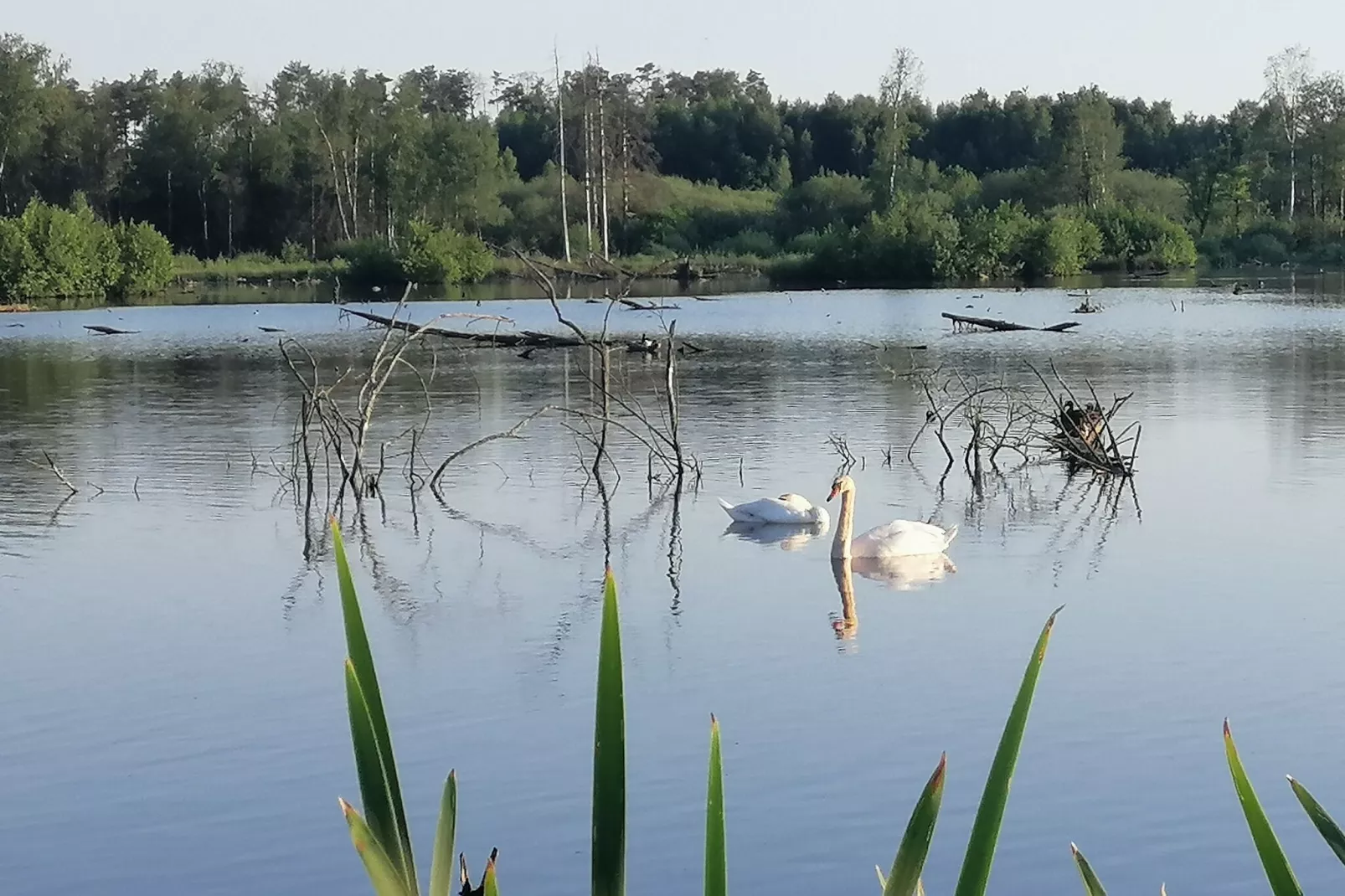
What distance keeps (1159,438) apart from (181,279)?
57.6 meters

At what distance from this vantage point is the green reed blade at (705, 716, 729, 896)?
144 centimetres

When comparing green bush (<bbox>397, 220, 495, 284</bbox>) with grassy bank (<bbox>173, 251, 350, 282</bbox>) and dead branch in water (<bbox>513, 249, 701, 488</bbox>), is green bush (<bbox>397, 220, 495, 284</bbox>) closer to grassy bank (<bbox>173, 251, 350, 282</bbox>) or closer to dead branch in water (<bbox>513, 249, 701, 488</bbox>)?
grassy bank (<bbox>173, 251, 350, 282</bbox>)

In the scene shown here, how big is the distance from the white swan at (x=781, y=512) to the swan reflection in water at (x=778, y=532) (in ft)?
0.12

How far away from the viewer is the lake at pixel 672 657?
22.3 feet

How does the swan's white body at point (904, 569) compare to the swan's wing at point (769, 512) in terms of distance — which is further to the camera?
the swan's wing at point (769, 512)

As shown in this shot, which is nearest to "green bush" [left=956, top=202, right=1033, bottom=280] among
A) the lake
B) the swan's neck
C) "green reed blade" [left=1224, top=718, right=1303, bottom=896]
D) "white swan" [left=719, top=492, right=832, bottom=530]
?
the lake

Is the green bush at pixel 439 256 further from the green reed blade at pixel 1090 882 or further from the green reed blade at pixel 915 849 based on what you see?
the green reed blade at pixel 915 849

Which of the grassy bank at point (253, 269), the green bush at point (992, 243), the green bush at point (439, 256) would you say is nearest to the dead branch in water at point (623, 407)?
the green bush at point (439, 256)

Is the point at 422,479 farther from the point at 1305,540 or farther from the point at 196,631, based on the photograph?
the point at 1305,540

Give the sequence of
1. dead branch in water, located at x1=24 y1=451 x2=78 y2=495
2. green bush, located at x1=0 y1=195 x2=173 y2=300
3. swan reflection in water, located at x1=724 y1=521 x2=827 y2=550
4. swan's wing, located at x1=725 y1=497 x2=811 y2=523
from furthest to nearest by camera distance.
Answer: green bush, located at x1=0 y1=195 x2=173 y2=300, dead branch in water, located at x1=24 y1=451 x2=78 y2=495, swan's wing, located at x1=725 y1=497 x2=811 y2=523, swan reflection in water, located at x1=724 y1=521 x2=827 y2=550

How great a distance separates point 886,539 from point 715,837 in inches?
412

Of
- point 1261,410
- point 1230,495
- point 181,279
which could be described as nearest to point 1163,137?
point 181,279

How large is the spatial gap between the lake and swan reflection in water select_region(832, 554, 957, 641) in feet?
0.37

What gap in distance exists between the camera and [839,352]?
32.3 m
